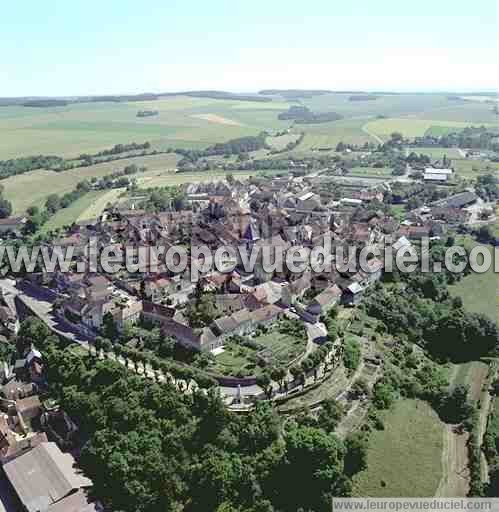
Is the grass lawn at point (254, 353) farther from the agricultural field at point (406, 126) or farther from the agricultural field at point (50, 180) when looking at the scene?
the agricultural field at point (406, 126)

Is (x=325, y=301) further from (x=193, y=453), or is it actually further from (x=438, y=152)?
(x=438, y=152)

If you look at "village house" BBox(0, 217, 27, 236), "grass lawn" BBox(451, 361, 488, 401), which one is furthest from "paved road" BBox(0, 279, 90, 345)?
"grass lawn" BBox(451, 361, 488, 401)

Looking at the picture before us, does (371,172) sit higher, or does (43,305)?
(371,172)

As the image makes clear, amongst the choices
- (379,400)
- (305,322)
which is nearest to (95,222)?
(305,322)

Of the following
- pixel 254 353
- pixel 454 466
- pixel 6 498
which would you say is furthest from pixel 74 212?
pixel 454 466

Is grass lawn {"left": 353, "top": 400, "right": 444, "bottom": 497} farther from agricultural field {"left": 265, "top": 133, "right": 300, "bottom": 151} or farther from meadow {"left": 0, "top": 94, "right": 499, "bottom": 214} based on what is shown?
agricultural field {"left": 265, "top": 133, "right": 300, "bottom": 151}

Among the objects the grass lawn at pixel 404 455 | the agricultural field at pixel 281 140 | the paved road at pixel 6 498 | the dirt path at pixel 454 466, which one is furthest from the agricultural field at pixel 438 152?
the paved road at pixel 6 498
